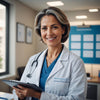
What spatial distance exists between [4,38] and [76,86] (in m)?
3.43

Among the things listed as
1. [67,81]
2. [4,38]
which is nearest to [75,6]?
[4,38]

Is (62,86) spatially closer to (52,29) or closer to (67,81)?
(67,81)

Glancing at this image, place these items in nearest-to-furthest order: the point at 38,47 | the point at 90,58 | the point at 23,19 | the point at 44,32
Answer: the point at 44,32 → the point at 23,19 → the point at 90,58 → the point at 38,47

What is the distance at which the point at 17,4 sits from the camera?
4508mm

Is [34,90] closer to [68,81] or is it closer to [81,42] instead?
[68,81]

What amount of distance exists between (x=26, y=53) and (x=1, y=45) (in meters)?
1.12

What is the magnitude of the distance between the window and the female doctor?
285cm

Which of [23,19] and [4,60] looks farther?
[23,19]

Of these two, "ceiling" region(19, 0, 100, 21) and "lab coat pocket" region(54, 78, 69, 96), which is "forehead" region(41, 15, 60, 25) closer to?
"lab coat pocket" region(54, 78, 69, 96)

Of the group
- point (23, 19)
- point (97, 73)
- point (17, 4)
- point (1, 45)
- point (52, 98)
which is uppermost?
point (17, 4)

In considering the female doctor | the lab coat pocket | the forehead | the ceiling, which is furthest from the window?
the lab coat pocket

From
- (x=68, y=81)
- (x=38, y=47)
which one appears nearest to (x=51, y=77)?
(x=68, y=81)

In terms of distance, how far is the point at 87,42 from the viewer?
5.20m

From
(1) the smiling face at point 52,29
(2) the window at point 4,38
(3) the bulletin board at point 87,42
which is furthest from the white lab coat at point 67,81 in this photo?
(3) the bulletin board at point 87,42
